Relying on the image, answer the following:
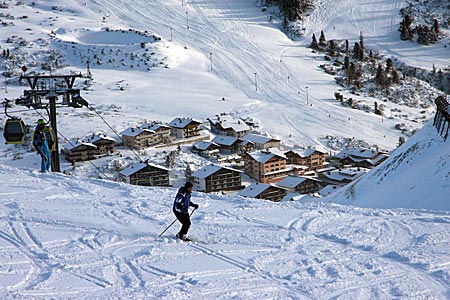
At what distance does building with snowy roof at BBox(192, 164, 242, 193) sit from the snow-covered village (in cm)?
11

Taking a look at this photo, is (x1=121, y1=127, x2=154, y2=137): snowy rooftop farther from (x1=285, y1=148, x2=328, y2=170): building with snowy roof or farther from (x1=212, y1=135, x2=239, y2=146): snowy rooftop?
(x1=285, y1=148, x2=328, y2=170): building with snowy roof

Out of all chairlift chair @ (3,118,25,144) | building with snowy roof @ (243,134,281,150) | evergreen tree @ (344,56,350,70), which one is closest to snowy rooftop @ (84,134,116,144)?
building with snowy roof @ (243,134,281,150)

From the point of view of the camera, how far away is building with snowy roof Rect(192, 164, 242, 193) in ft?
112

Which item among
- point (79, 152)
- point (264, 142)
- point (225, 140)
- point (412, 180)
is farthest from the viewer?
point (225, 140)

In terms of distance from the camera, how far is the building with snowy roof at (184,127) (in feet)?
144

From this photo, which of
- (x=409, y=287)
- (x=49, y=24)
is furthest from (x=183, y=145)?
(x=49, y=24)

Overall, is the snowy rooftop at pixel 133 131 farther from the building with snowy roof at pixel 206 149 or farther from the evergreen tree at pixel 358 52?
the evergreen tree at pixel 358 52

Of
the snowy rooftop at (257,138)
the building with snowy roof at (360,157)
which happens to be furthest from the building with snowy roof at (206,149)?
the building with snowy roof at (360,157)

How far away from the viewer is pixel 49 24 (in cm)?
7519

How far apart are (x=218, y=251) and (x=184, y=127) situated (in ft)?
116

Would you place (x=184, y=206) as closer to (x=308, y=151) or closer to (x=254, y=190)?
(x=254, y=190)

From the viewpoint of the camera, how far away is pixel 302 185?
3466cm

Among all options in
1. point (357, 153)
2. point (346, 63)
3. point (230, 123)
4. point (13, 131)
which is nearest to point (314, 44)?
point (346, 63)

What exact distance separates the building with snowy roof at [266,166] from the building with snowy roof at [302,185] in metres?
2.49
